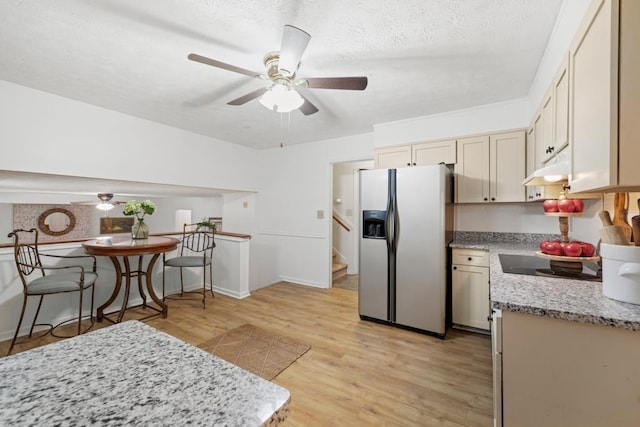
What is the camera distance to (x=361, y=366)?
217cm

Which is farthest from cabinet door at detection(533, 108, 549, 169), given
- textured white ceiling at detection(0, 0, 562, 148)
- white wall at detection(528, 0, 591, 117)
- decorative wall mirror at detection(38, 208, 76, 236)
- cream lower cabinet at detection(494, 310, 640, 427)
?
decorative wall mirror at detection(38, 208, 76, 236)

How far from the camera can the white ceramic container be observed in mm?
1014

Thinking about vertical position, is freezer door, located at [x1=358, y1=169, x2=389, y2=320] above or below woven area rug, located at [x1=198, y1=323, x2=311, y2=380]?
above

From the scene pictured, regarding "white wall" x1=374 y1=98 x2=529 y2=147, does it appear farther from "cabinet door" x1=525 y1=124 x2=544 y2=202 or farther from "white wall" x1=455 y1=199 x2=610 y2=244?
"white wall" x1=455 y1=199 x2=610 y2=244

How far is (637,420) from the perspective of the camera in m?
0.96

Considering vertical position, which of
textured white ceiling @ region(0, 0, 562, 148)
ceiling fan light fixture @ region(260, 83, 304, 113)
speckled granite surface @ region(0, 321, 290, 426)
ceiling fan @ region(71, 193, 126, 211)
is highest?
textured white ceiling @ region(0, 0, 562, 148)

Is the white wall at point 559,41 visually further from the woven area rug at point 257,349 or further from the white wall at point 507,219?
the woven area rug at point 257,349

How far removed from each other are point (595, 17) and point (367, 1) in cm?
100

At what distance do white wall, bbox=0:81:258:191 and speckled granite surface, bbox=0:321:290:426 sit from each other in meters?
2.74

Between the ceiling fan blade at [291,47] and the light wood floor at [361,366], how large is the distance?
84.0 inches

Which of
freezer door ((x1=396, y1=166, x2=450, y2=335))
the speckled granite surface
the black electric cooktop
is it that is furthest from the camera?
freezer door ((x1=396, y1=166, x2=450, y2=335))

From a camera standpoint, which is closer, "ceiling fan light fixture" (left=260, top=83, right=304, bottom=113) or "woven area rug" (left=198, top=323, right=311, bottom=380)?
"ceiling fan light fixture" (left=260, top=83, right=304, bottom=113)

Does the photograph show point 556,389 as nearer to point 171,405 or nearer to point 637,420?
point 637,420

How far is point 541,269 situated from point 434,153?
1.79 meters
